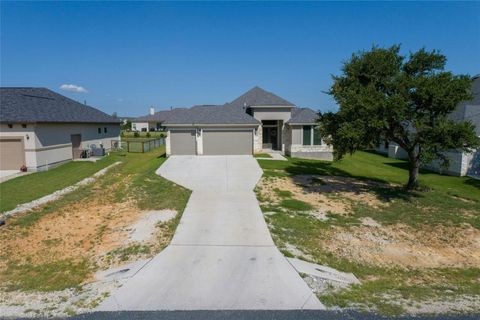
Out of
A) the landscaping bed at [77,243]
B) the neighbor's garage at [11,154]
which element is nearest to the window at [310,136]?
the landscaping bed at [77,243]

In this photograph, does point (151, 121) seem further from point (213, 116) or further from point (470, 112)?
point (470, 112)

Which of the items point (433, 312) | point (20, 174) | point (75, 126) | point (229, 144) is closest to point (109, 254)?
point (433, 312)

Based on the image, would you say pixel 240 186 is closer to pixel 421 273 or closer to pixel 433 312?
pixel 421 273

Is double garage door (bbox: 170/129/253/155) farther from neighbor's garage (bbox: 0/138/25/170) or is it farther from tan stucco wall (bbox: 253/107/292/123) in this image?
neighbor's garage (bbox: 0/138/25/170)

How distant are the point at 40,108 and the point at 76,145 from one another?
4036 millimetres

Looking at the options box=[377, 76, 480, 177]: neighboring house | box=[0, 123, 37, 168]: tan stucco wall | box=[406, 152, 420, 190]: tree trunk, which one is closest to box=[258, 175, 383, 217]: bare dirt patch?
box=[406, 152, 420, 190]: tree trunk

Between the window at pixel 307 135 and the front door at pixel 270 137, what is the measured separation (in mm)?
3082

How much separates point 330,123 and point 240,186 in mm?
5702

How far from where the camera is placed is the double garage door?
24062mm

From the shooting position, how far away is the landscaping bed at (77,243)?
5590mm

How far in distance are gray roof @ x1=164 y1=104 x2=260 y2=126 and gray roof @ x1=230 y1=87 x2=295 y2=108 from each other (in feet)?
5.90

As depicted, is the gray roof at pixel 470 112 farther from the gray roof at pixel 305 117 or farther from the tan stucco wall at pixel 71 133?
the tan stucco wall at pixel 71 133

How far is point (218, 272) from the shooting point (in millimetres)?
6348

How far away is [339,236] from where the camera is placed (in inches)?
361
